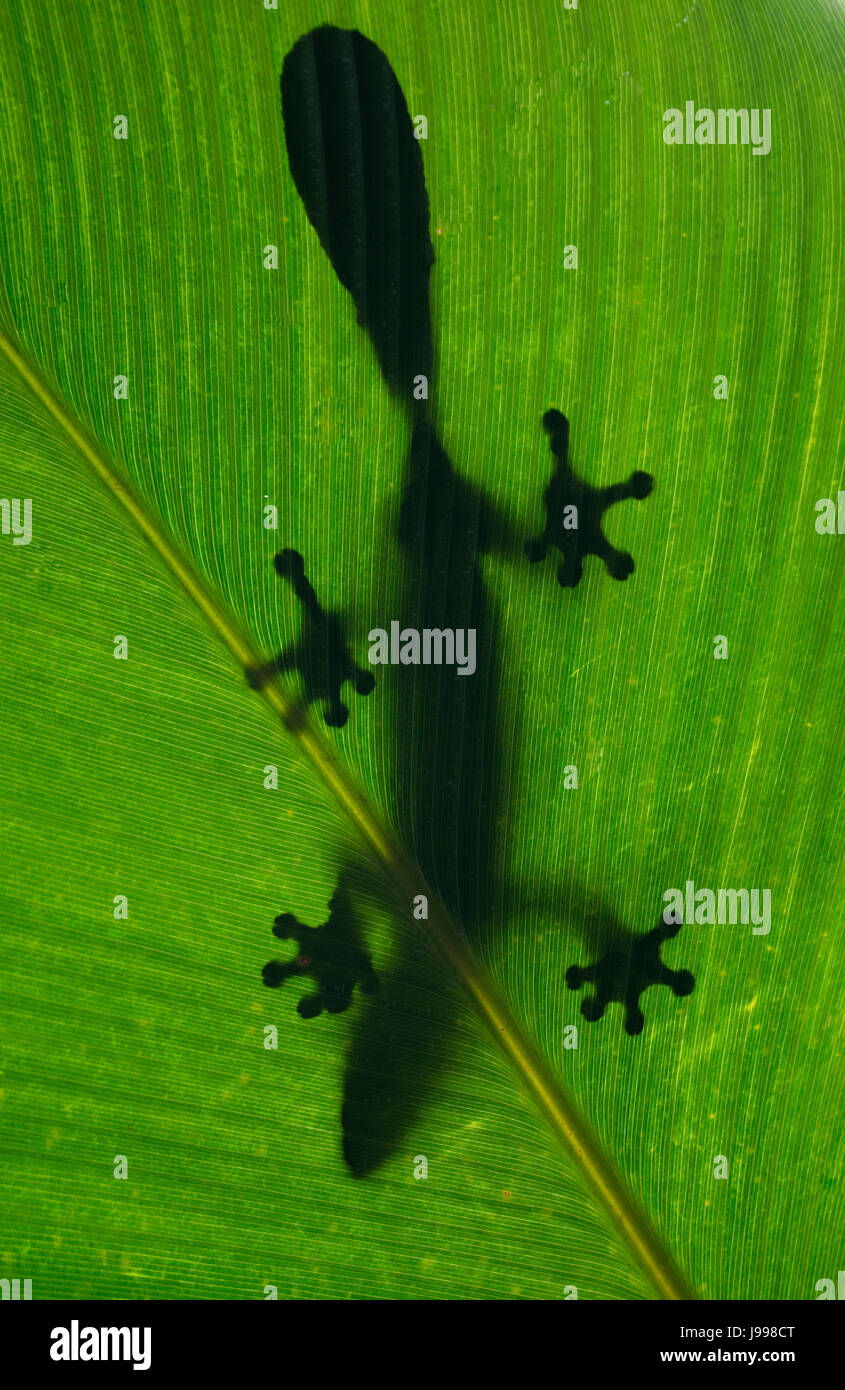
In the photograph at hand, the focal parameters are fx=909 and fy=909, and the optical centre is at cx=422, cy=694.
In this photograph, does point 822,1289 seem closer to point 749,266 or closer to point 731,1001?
point 731,1001

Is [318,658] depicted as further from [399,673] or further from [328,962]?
[328,962]

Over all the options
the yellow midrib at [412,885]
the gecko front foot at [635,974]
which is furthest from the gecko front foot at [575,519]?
the gecko front foot at [635,974]

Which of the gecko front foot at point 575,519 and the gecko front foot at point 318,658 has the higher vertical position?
the gecko front foot at point 575,519

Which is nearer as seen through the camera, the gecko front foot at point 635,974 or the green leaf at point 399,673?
the green leaf at point 399,673

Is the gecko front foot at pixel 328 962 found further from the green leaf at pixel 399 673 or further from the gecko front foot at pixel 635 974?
the gecko front foot at pixel 635 974

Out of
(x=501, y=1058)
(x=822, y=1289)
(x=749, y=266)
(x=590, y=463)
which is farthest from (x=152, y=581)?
(x=822, y=1289)

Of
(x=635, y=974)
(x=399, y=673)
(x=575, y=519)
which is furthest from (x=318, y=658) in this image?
(x=635, y=974)

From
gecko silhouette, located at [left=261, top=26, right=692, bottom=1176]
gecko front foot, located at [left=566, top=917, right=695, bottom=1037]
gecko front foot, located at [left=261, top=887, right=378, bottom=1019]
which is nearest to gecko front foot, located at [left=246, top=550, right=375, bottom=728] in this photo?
gecko silhouette, located at [left=261, top=26, right=692, bottom=1176]
